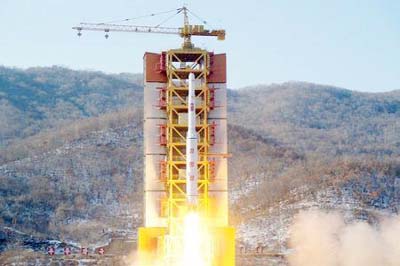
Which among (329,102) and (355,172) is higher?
(329,102)

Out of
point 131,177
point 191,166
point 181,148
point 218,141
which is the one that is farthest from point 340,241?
point 131,177

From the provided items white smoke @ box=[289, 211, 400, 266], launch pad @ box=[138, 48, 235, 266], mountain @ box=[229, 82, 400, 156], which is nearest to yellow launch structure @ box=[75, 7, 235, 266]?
launch pad @ box=[138, 48, 235, 266]

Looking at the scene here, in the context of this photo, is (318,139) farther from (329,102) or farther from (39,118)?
(39,118)

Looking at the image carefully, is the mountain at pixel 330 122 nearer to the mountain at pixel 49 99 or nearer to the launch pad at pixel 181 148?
the mountain at pixel 49 99

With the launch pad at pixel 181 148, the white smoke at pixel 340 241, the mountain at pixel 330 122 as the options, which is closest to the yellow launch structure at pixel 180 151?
the launch pad at pixel 181 148

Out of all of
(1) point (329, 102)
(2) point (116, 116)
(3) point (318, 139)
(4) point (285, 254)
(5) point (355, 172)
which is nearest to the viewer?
(4) point (285, 254)

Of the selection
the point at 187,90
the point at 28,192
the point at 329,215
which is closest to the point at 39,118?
the point at 28,192
